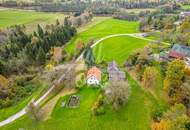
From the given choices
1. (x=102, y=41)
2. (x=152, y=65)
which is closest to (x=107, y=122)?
(x=152, y=65)

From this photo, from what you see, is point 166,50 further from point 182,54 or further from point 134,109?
point 134,109

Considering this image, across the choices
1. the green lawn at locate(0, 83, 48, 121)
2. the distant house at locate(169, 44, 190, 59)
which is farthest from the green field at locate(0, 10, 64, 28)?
the distant house at locate(169, 44, 190, 59)

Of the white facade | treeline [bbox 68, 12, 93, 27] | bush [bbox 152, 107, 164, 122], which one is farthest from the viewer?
treeline [bbox 68, 12, 93, 27]

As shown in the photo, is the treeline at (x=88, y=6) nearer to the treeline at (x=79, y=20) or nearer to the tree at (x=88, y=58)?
the treeline at (x=79, y=20)

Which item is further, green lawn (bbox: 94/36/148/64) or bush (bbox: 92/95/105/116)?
green lawn (bbox: 94/36/148/64)

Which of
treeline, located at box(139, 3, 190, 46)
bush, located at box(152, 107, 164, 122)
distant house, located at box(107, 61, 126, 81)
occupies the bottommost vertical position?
bush, located at box(152, 107, 164, 122)

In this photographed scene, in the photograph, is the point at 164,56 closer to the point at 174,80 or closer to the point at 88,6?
the point at 174,80

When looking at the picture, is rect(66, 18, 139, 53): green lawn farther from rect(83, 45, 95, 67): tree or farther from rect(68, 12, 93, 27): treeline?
rect(83, 45, 95, 67): tree
